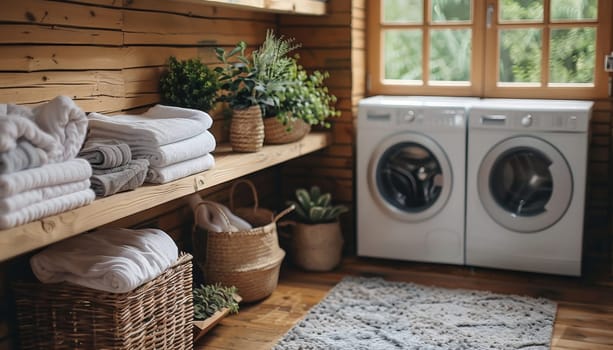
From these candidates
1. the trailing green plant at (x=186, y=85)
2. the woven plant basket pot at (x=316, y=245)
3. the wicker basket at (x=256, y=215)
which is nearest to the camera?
the trailing green plant at (x=186, y=85)

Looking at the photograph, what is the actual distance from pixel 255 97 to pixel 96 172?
44.9 inches

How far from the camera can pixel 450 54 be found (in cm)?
421

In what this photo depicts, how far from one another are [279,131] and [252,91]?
0.31 meters

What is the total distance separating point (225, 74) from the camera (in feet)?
11.1

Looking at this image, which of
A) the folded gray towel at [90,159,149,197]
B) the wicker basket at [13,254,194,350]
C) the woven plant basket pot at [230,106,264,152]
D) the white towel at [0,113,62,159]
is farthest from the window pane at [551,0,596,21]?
the white towel at [0,113,62,159]

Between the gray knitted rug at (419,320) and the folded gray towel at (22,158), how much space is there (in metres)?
1.30

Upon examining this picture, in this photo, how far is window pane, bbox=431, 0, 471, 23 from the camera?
4152 millimetres

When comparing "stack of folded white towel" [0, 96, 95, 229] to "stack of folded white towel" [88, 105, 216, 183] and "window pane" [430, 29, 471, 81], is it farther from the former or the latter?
"window pane" [430, 29, 471, 81]

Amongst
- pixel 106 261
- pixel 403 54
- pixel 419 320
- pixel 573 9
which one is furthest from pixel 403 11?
pixel 106 261

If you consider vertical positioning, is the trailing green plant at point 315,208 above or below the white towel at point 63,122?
below

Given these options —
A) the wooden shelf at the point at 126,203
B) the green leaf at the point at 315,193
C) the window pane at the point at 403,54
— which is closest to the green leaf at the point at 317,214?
the green leaf at the point at 315,193

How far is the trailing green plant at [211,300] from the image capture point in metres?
3.06

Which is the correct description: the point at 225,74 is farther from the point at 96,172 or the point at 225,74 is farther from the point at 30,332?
the point at 30,332

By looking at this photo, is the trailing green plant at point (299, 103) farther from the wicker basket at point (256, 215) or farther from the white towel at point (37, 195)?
the white towel at point (37, 195)
